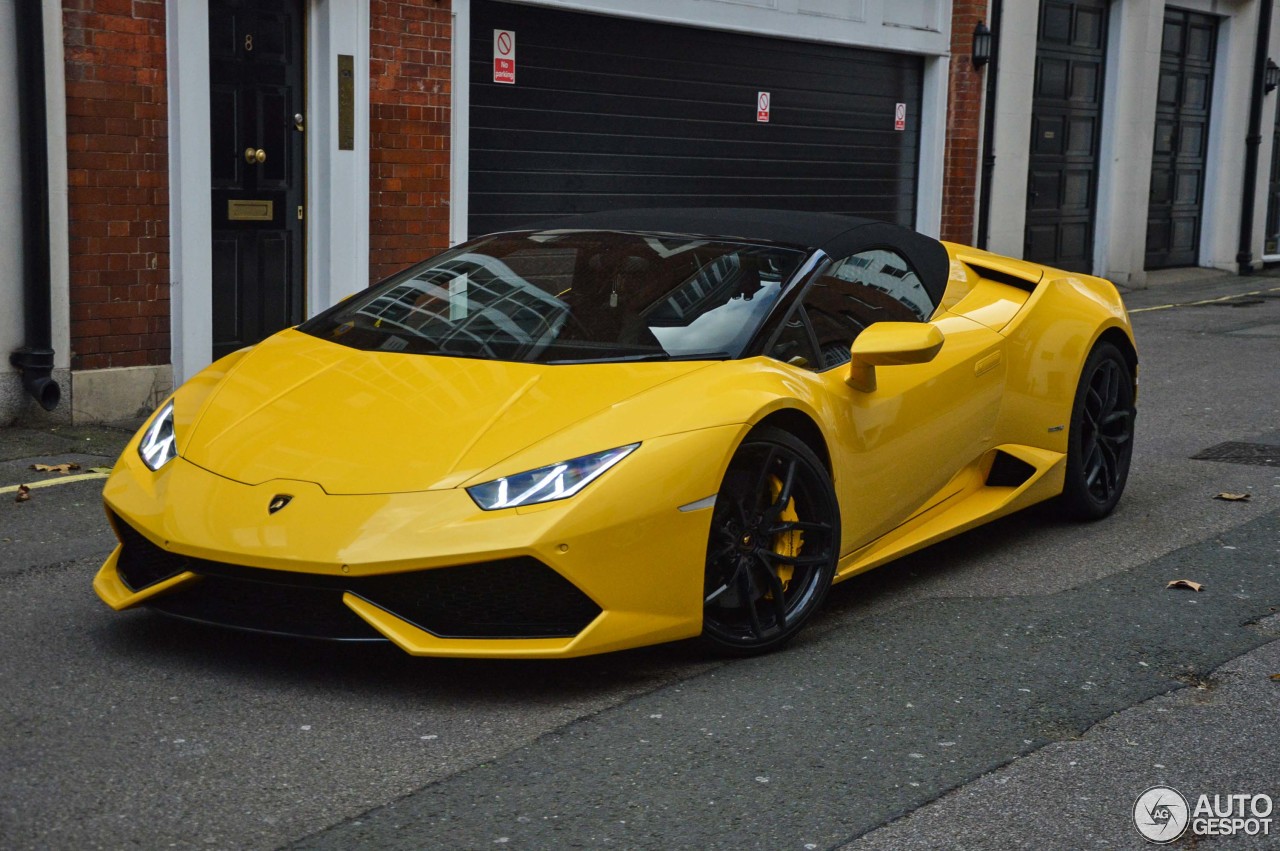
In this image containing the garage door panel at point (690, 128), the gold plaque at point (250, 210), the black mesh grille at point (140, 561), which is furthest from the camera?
the garage door panel at point (690, 128)

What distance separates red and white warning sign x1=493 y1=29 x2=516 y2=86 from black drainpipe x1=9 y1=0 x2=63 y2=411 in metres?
3.85

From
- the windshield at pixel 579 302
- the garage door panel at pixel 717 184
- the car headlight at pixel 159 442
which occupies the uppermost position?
the garage door panel at pixel 717 184

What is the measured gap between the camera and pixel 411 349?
4805 millimetres

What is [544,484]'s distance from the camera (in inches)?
156

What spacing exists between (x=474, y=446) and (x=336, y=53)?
257 inches

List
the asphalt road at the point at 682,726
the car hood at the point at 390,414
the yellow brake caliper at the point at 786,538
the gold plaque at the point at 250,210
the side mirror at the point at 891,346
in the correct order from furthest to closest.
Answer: the gold plaque at the point at 250,210
the side mirror at the point at 891,346
the yellow brake caliper at the point at 786,538
the car hood at the point at 390,414
the asphalt road at the point at 682,726

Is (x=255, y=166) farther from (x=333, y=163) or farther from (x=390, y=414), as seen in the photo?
(x=390, y=414)

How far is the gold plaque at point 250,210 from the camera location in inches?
378

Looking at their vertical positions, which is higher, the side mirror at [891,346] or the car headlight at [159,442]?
the side mirror at [891,346]

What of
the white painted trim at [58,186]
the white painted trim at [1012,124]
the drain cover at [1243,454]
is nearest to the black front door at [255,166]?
the white painted trim at [58,186]

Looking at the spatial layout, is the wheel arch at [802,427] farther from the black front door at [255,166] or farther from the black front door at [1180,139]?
the black front door at [1180,139]

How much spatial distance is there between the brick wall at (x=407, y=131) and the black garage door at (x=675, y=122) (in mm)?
485

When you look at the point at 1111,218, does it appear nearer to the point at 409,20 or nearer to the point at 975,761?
the point at 409,20

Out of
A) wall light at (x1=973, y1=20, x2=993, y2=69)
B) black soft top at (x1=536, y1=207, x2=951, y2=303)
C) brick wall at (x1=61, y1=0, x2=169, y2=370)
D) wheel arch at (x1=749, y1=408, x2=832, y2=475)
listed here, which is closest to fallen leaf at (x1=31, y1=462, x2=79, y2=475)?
brick wall at (x1=61, y1=0, x2=169, y2=370)
